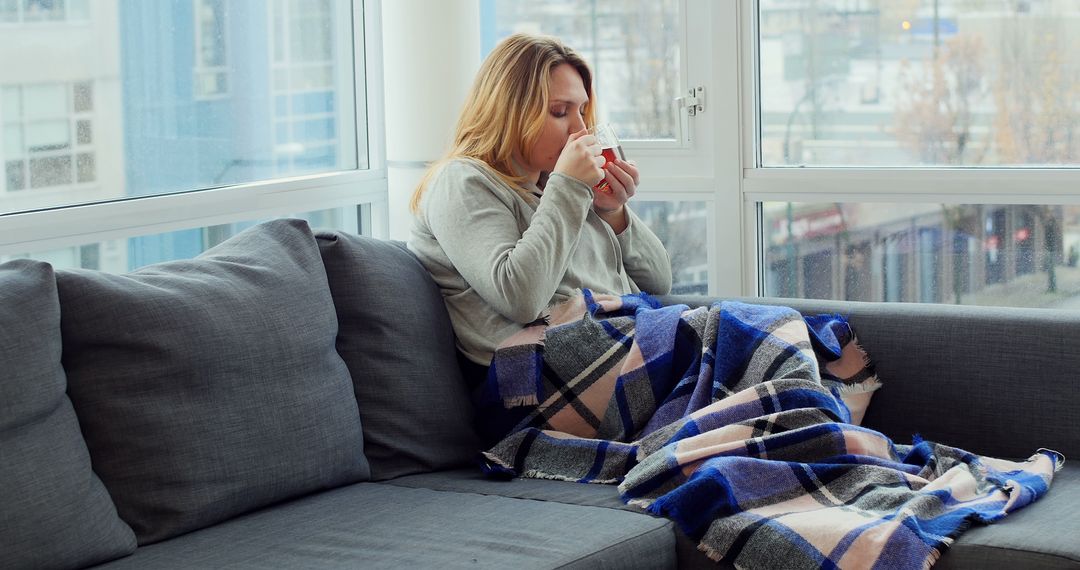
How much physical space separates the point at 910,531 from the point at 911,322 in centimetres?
67

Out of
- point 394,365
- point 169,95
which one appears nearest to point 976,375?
point 394,365

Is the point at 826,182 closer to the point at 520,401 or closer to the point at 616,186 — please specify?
the point at 616,186

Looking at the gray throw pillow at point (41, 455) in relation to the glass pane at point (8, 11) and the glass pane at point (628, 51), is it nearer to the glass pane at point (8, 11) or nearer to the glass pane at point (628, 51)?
the glass pane at point (8, 11)

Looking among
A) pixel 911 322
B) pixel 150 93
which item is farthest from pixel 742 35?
pixel 150 93

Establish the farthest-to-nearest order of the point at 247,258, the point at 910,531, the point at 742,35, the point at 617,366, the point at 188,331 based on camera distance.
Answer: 1. the point at 742,35
2. the point at 617,366
3. the point at 247,258
4. the point at 188,331
5. the point at 910,531

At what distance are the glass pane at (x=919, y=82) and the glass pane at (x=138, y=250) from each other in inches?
52.6

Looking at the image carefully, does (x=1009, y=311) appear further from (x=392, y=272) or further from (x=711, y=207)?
(x=392, y=272)

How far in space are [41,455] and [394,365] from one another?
2.38ft

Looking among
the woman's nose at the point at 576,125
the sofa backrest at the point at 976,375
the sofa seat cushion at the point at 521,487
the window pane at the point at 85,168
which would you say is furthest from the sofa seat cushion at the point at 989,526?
the window pane at the point at 85,168

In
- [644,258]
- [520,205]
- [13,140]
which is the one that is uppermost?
[13,140]

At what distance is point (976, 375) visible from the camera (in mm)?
2262

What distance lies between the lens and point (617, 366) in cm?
228

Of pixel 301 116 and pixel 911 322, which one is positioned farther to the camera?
pixel 301 116

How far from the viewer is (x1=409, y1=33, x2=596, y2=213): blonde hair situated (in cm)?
248
